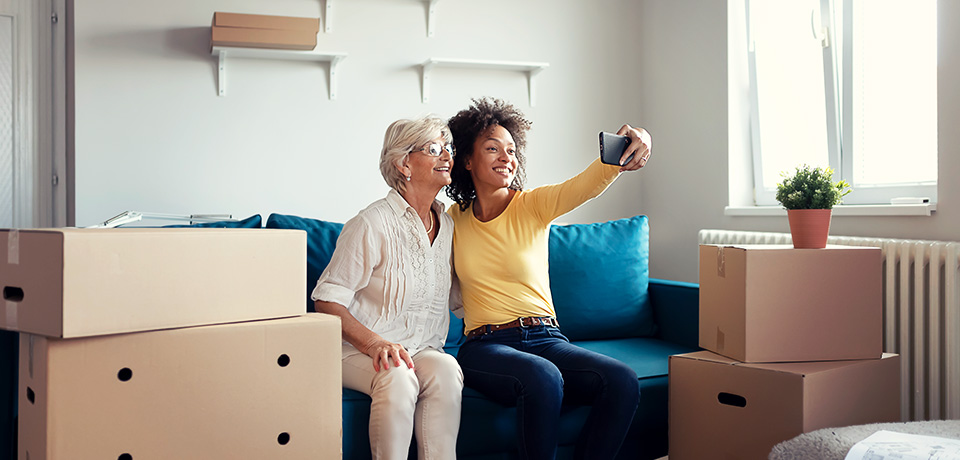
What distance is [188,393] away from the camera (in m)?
1.23

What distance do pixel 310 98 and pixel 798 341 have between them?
6.53 ft

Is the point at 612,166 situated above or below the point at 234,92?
below

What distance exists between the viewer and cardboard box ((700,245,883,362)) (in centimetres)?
172

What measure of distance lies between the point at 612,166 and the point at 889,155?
1.13 m

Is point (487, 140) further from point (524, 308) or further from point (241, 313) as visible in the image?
point (241, 313)

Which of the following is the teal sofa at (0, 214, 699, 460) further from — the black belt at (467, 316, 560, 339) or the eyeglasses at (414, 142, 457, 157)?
the eyeglasses at (414, 142, 457, 157)

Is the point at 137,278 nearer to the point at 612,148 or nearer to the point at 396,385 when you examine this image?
the point at 396,385

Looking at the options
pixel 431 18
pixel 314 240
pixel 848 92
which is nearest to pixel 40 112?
pixel 314 240

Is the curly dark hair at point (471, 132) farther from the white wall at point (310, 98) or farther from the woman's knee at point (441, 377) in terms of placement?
the white wall at point (310, 98)

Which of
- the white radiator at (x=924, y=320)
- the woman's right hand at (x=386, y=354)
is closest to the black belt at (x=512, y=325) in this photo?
the woman's right hand at (x=386, y=354)

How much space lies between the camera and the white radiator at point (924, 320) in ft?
6.35

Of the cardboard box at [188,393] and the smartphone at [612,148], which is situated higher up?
the smartphone at [612,148]

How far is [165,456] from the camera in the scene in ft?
3.97

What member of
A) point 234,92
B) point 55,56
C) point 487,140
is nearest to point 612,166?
point 487,140
